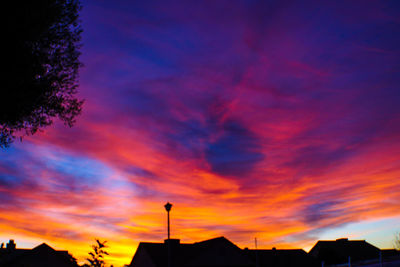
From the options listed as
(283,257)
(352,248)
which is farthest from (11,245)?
(352,248)

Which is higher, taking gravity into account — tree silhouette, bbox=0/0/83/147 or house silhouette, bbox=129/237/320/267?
tree silhouette, bbox=0/0/83/147

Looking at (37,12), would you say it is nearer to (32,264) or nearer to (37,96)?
(37,96)

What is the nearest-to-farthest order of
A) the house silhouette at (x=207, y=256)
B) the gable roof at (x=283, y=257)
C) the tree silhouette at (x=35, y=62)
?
the tree silhouette at (x=35, y=62) < the house silhouette at (x=207, y=256) < the gable roof at (x=283, y=257)

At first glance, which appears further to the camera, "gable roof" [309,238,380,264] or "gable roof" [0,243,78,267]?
"gable roof" [309,238,380,264]

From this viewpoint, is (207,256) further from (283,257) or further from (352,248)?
(352,248)

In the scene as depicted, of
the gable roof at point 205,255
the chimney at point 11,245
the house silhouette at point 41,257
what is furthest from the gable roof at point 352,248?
the chimney at point 11,245

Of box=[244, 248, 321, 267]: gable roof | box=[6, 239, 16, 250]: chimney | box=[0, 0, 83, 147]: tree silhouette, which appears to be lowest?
box=[244, 248, 321, 267]: gable roof

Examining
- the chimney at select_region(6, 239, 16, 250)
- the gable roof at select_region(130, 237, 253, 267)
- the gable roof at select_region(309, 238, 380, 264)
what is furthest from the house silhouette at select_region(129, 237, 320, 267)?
A: the gable roof at select_region(309, 238, 380, 264)

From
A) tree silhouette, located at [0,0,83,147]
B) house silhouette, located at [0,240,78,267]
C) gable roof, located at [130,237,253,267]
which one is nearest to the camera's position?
tree silhouette, located at [0,0,83,147]

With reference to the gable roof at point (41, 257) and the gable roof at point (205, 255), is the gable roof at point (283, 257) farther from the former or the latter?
the gable roof at point (41, 257)

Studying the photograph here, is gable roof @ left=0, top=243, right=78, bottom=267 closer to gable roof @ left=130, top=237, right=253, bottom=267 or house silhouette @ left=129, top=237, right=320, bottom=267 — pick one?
house silhouette @ left=129, top=237, right=320, bottom=267

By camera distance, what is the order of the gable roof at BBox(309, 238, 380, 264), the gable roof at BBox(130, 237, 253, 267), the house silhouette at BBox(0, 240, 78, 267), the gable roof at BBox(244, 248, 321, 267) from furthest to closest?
the gable roof at BBox(309, 238, 380, 264)
the gable roof at BBox(244, 248, 321, 267)
the house silhouette at BBox(0, 240, 78, 267)
the gable roof at BBox(130, 237, 253, 267)

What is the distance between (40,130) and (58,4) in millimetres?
5258

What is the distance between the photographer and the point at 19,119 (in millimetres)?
15180
